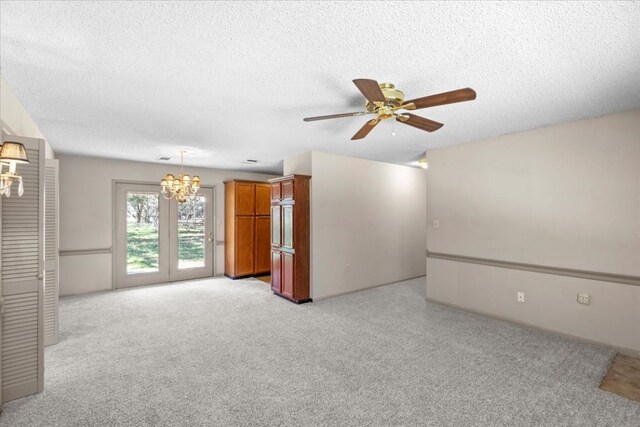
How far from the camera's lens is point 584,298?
3.43 m

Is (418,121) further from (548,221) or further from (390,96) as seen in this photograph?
(548,221)

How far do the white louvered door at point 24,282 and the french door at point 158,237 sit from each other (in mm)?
3687

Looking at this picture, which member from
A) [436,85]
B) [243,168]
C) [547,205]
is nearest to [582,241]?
[547,205]

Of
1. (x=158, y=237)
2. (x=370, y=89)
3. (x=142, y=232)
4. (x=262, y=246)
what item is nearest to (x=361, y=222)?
(x=262, y=246)

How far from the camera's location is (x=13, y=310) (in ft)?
7.85

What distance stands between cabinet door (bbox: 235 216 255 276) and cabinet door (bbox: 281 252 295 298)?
1.89 meters

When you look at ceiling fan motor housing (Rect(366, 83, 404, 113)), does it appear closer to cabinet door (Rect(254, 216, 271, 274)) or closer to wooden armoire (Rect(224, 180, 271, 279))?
wooden armoire (Rect(224, 180, 271, 279))

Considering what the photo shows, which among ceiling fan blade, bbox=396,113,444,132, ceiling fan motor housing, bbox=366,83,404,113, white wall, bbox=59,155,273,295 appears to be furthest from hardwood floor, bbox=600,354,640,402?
white wall, bbox=59,155,273,295

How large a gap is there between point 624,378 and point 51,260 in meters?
5.69

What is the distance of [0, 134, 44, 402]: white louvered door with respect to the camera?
7.74 ft

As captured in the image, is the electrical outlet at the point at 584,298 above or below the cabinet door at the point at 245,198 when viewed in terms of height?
below

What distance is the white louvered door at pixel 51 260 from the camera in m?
3.29

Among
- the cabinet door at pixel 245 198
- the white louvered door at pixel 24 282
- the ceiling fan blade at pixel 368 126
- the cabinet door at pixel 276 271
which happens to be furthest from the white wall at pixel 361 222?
the white louvered door at pixel 24 282

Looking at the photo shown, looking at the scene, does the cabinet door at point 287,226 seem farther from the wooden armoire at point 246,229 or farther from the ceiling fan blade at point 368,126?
the ceiling fan blade at point 368,126
